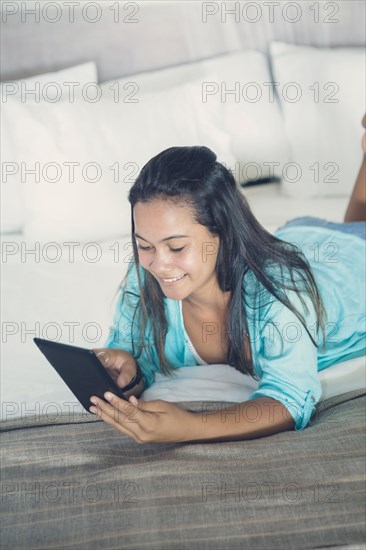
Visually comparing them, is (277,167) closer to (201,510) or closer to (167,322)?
(167,322)

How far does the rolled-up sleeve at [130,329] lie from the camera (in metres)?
1.32

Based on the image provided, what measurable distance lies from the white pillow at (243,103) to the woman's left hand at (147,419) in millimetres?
1008

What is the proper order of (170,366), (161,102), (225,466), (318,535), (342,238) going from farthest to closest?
(161,102), (342,238), (170,366), (225,466), (318,535)

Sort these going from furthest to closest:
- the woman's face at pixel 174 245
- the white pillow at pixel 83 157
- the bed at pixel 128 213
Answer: the white pillow at pixel 83 157 < the woman's face at pixel 174 245 < the bed at pixel 128 213

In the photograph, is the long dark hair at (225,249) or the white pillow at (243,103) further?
the white pillow at (243,103)

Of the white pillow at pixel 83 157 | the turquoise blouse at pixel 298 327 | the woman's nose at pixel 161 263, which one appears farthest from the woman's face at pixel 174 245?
the white pillow at pixel 83 157

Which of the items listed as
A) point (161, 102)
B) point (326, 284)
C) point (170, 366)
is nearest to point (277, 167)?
point (161, 102)

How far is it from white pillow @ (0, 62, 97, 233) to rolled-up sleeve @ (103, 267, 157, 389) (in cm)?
63

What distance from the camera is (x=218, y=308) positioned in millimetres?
1273

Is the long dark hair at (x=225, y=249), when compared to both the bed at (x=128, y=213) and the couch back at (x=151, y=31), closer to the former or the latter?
the bed at (x=128, y=213)

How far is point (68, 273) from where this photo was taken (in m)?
1.71

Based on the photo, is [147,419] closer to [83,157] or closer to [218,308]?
[218,308]

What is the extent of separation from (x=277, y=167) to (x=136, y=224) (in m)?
1.02

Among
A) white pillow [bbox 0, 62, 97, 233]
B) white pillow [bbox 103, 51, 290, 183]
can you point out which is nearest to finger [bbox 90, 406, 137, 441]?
white pillow [bbox 0, 62, 97, 233]
